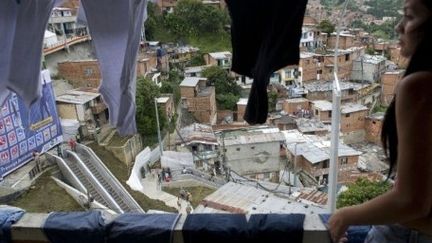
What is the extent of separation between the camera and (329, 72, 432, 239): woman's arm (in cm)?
60

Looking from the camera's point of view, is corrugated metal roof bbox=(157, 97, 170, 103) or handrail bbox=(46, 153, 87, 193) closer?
handrail bbox=(46, 153, 87, 193)

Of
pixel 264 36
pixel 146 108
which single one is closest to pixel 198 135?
pixel 146 108

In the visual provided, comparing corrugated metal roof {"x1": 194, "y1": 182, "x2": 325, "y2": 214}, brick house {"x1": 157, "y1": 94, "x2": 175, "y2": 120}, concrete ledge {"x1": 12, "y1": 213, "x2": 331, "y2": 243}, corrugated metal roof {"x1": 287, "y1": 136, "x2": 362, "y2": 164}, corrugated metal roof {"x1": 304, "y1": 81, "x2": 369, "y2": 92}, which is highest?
concrete ledge {"x1": 12, "y1": 213, "x2": 331, "y2": 243}

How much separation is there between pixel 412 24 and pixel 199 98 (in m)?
11.4

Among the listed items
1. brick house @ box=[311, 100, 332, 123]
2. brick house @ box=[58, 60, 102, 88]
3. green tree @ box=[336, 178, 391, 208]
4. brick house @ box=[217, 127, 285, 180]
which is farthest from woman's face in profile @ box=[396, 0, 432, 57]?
brick house @ box=[311, 100, 332, 123]

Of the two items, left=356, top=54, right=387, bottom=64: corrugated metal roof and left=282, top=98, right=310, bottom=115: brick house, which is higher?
left=356, top=54, right=387, bottom=64: corrugated metal roof

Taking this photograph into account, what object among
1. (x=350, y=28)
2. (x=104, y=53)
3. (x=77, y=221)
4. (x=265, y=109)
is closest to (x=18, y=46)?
(x=104, y=53)

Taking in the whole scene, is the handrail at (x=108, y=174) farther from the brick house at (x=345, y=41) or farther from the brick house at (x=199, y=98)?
the brick house at (x=345, y=41)

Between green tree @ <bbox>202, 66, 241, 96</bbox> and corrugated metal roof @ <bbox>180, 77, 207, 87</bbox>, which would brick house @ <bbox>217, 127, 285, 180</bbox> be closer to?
corrugated metal roof @ <bbox>180, 77, 207, 87</bbox>

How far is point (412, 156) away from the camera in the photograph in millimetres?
619

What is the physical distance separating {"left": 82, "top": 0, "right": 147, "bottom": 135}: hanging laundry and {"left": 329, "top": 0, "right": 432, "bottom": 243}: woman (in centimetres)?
87

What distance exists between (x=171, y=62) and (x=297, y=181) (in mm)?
7583

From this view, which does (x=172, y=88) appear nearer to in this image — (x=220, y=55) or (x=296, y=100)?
(x=220, y=55)

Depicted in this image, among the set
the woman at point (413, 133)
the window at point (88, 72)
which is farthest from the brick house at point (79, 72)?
the woman at point (413, 133)
